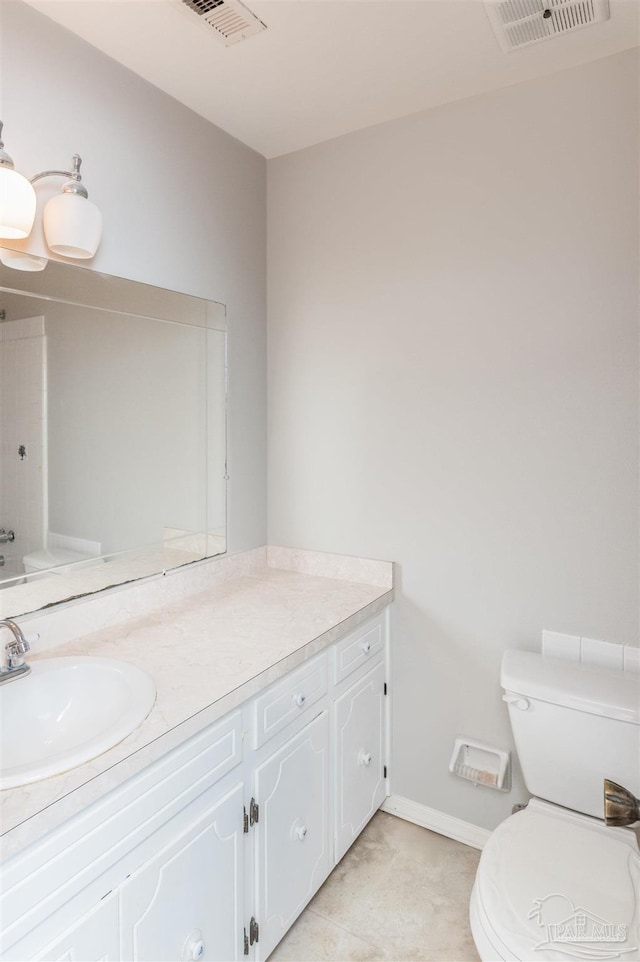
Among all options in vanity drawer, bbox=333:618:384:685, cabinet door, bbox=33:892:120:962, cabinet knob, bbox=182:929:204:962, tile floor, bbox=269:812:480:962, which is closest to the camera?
cabinet door, bbox=33:892:120:962

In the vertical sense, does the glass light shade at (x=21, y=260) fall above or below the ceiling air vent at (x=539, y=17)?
below

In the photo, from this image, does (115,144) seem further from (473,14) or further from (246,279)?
(473,14)

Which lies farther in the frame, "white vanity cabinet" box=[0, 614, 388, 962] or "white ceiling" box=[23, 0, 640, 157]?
"white ceiling" box=[23, 0, 640, 157]

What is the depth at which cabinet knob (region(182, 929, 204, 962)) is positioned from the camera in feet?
3.67

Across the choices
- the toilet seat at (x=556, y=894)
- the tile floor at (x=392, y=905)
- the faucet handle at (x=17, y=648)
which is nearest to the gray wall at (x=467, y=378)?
the tile floor at (x=392, y=905)

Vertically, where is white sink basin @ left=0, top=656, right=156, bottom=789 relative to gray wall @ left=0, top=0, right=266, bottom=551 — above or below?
below

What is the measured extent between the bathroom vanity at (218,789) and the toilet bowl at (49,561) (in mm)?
209

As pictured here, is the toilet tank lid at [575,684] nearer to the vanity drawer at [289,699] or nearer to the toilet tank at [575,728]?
the toilet tank at [575,728]

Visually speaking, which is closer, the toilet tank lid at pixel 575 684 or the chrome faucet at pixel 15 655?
the chrome faucet at pixel 15 655

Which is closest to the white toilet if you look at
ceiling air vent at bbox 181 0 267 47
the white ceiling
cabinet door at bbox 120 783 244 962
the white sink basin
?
cabinet door at bbox 120 783 244 962

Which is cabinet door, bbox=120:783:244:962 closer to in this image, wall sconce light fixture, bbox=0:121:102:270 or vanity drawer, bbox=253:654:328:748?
vanity drawer, bbox=253:654:328:748

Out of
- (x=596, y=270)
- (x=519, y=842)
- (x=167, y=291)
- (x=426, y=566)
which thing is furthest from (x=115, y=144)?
(x=519, y=842)

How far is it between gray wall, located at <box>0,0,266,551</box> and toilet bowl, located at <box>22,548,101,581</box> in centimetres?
66

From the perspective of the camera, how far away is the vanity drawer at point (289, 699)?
133 cm
